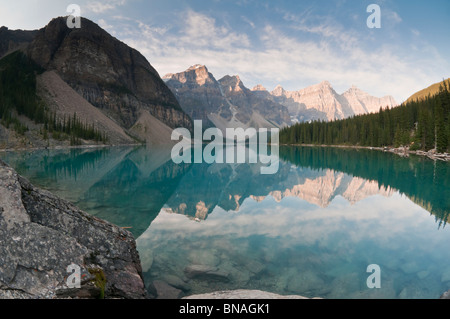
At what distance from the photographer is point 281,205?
2208 cm

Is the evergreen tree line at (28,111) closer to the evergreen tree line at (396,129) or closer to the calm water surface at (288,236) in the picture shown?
the calm water surface at (288,236)

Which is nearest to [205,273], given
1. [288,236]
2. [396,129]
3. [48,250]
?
[48,250]

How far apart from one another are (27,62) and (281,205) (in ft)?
699

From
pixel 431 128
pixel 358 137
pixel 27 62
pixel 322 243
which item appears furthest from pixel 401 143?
pixel 27 62

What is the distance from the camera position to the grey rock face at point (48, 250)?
5012 millimetres

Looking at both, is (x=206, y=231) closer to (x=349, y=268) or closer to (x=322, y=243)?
(x=322, y=243)

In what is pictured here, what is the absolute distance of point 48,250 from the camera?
5.53m

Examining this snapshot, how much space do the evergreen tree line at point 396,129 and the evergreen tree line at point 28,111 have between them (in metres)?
129

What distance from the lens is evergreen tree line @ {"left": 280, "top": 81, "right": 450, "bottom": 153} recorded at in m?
78.0

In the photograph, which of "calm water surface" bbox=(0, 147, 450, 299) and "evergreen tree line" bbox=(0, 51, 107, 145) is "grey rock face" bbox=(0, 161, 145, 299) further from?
"evergreen tree line" bbox=(0, 51, 107, 145)

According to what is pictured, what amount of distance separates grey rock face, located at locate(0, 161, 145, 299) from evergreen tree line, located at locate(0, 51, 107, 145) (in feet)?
346

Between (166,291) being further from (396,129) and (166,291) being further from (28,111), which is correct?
(28,111)
